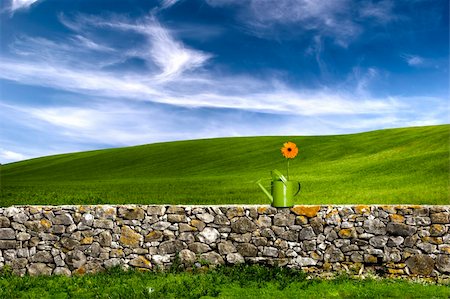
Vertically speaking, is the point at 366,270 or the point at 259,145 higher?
the point at 259,145

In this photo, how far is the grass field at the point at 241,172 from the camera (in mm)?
24312

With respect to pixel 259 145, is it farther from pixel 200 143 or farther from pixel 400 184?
pixel 400 184

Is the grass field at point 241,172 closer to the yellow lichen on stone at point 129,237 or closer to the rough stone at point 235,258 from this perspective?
the rough stone at point 235,258

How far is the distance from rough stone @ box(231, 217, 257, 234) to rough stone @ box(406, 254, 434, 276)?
3.67 metres

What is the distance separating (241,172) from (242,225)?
1220 inches

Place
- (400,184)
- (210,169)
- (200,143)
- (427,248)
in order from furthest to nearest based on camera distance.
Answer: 1. (200,143)
2. (210,169)
3. (400,184)
4. (427,248)

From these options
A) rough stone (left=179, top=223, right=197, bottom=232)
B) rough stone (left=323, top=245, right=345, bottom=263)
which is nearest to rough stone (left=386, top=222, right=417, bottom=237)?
rough stone (left=323, top=245, right=345, bottom=263)

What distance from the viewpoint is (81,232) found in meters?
11.8

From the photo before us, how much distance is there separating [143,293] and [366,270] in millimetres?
5145

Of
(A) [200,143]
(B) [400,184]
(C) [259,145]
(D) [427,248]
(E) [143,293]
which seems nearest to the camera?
(E) [143,293]

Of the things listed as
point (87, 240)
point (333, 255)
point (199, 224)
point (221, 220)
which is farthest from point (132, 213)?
point (333, 255)

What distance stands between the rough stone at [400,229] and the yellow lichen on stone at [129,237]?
19.3 feet

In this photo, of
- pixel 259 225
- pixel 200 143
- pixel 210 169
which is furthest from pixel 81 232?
pixel 200 143

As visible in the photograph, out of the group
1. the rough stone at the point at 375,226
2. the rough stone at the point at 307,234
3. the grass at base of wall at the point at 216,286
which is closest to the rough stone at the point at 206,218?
the grass at base of wall at the point at 216,286
